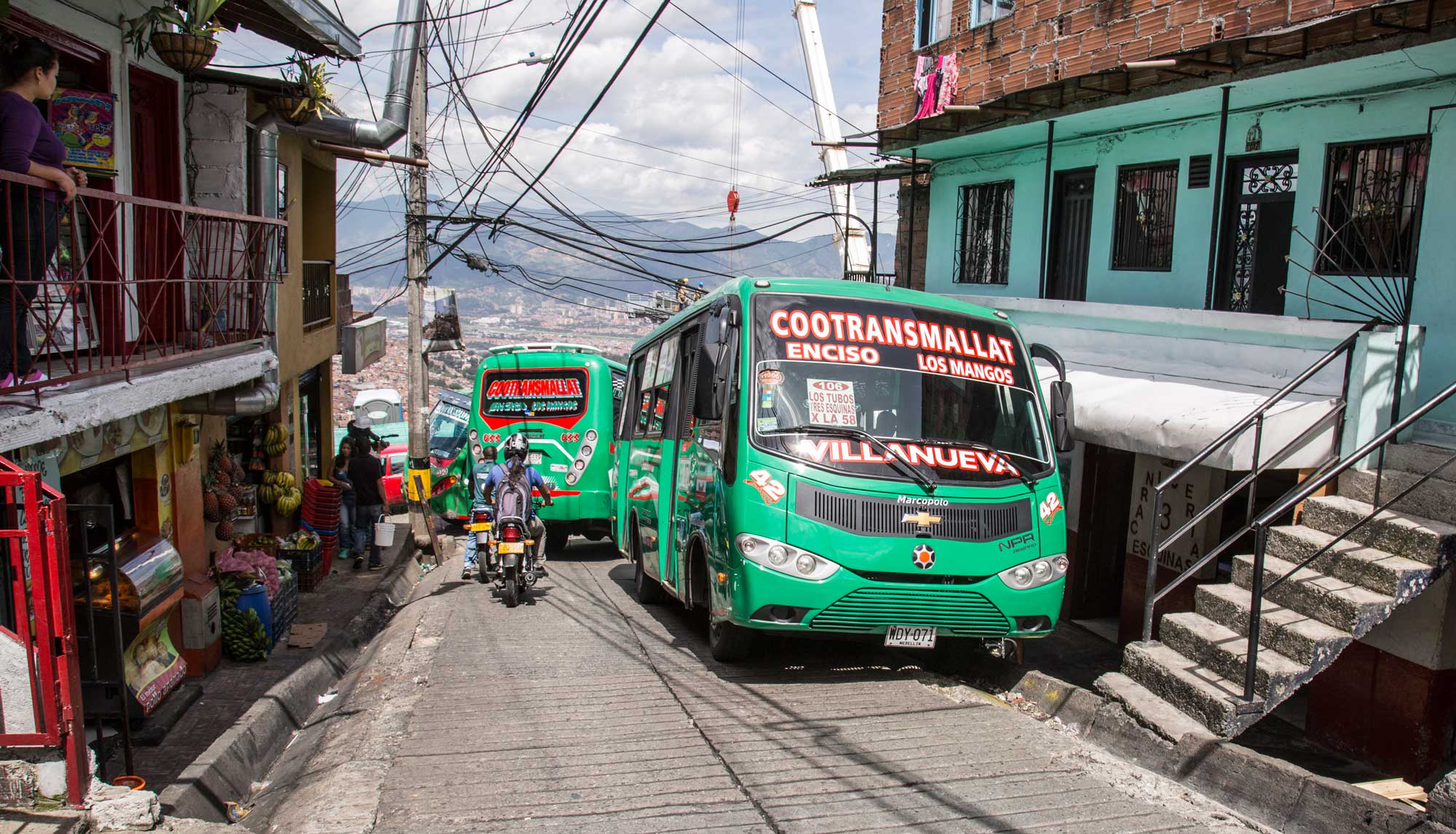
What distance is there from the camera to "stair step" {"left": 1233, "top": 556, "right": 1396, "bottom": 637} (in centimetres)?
605

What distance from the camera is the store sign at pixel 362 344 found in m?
19.0

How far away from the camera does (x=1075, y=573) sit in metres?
12.5

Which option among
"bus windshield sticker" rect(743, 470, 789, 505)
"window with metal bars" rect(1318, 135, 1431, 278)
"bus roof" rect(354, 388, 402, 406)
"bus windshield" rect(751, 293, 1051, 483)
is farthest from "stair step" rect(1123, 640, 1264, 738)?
"bus roof" rect(354, 388, 402, 406)

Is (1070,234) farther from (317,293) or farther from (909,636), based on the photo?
(317,293)

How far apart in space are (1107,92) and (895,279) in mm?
7762

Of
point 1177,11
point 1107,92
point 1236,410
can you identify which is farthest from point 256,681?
point 1177,11

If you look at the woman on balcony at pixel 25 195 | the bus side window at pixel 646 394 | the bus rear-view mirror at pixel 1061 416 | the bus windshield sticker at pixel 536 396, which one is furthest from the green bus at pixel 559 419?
the woman on balcony at pixel 25 195

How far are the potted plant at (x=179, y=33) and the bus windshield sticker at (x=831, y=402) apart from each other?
6174mm

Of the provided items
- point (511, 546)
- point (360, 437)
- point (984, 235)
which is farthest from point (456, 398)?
point (511, 546)

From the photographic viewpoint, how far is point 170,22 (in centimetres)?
872

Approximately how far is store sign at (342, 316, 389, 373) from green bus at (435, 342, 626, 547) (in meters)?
4.08

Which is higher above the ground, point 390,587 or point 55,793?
point 55,793

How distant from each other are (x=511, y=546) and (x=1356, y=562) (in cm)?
778

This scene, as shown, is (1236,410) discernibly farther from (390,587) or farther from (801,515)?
(390,587)
